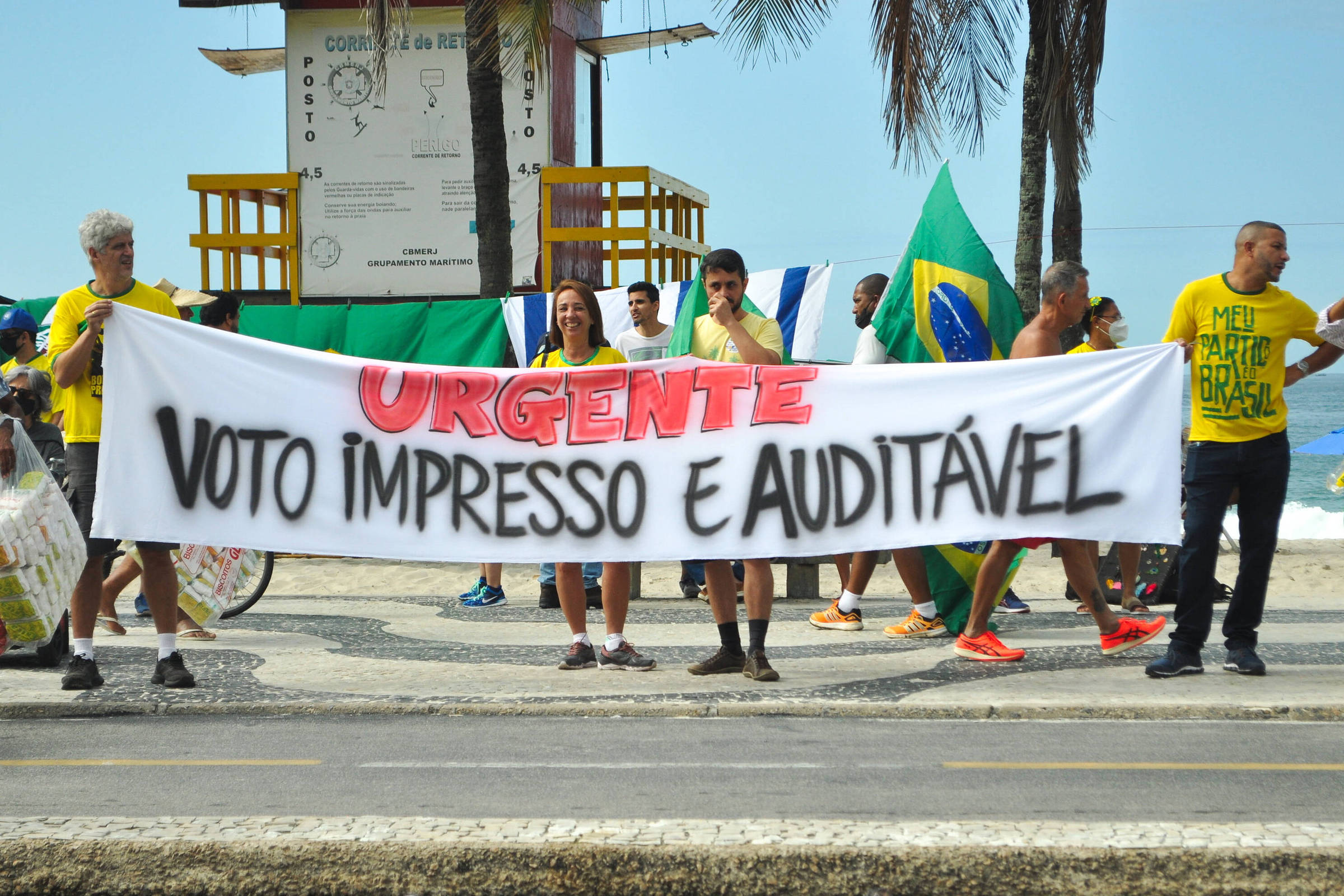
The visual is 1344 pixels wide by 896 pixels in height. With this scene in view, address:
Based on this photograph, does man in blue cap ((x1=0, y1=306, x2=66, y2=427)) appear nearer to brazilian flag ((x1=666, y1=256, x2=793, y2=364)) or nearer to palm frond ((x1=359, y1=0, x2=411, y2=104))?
brazilian flag ((x1=666, y1=256, x2=793, y2=364))

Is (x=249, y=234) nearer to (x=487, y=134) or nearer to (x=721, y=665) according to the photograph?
(x=487, y=134)

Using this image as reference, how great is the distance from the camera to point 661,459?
269 inches

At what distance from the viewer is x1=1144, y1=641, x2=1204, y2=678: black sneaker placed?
660 cm

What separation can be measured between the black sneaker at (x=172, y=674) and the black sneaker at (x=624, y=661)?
199cm

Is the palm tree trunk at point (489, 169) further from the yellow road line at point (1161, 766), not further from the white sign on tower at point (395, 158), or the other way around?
the yellow road line at point (1161, 766)

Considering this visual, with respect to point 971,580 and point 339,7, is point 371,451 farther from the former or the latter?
point 339,7

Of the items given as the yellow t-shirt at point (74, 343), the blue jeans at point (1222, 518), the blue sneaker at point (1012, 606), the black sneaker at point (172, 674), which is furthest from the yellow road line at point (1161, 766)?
the blue sneaker at point (1012, 606)

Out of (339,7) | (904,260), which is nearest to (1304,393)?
(339,7)

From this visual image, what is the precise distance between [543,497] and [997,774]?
284cm

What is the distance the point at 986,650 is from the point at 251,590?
501 centimetres

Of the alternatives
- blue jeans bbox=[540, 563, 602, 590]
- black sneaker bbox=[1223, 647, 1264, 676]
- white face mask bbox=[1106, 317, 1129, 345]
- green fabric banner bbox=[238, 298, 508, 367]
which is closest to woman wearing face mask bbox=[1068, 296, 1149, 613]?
white face mask bbox=[1106, 317, 1129, 345]

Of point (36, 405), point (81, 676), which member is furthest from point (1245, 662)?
point (36, 405)

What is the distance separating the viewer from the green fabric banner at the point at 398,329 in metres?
13.5

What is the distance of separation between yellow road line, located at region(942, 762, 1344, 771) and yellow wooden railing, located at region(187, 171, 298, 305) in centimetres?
1439
